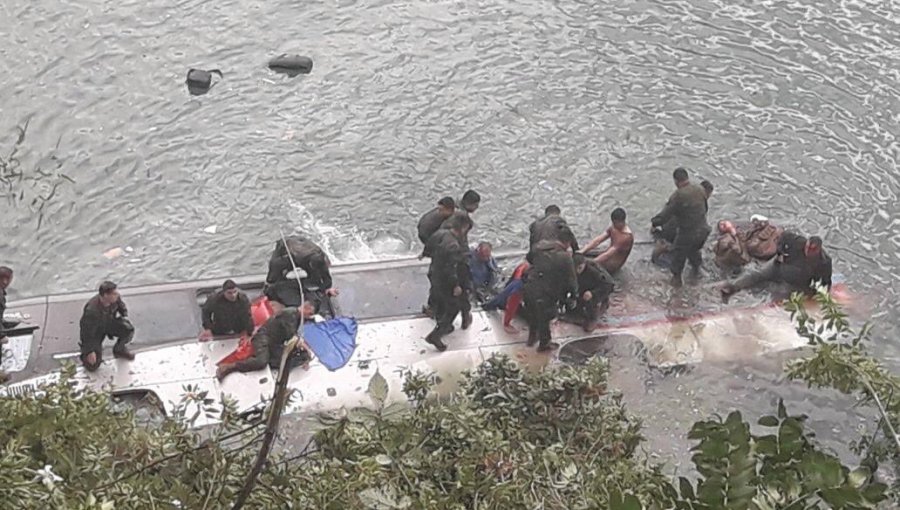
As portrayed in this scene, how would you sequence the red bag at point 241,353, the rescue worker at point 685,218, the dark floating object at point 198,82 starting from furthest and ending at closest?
the dark floating object at point 198,82 → the rescue worker at point 685,218 → the red bag at point 241,353

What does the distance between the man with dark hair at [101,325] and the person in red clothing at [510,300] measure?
4305 mm

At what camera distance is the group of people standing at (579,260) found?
39.1 feet

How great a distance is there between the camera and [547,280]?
11867 millimetres

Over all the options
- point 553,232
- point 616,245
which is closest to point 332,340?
point 553,232

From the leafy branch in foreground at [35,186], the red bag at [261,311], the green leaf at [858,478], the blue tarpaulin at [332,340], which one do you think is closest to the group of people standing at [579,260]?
the blue tarpaulin at [332,340]

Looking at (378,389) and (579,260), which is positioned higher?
(378,389)

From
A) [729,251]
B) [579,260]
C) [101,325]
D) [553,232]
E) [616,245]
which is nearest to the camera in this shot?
[101,325]

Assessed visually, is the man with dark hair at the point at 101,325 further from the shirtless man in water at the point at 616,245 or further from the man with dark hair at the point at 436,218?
the shirtless man in water at the point at 616,245

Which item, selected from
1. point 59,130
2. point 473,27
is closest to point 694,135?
point 473,27

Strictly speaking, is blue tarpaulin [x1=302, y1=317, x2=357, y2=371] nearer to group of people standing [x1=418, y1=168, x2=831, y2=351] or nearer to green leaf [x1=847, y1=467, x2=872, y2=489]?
group of people standing [x1=418, y1=168, x2=831, y2=351]

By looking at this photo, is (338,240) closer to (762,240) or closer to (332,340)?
(332,340)

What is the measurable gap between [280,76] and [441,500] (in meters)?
14.9

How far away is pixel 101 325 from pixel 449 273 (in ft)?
12.3

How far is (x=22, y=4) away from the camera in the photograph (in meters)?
20.0
